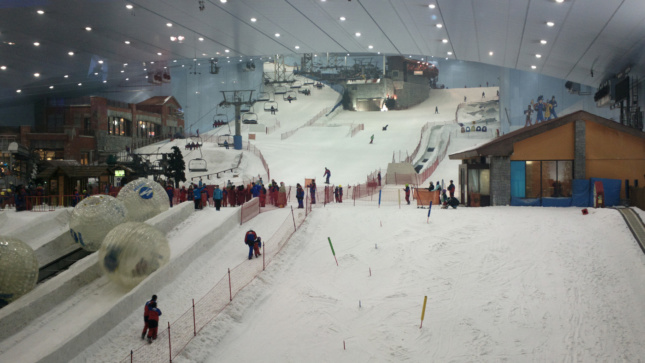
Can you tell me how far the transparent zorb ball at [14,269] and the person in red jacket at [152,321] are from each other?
398 centimetres

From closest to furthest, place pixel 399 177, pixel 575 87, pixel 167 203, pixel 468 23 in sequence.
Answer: pixel 167 203 → pixel 468 23 → pixel 399 177 → pixel 575 87

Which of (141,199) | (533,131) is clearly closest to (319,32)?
(533,131)

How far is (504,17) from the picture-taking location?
2103 centimetres

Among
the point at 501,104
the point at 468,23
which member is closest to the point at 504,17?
the point at 468,23

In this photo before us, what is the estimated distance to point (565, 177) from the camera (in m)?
22.0

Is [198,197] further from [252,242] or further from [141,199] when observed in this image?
[252,242]

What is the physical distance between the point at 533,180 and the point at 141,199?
50.4ft

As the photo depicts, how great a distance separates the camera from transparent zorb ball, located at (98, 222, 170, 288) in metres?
13.2

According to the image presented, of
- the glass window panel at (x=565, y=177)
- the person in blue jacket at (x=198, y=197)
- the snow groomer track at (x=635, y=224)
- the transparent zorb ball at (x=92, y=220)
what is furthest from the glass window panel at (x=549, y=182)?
the transparent zorb ball at (x=92, y=220)

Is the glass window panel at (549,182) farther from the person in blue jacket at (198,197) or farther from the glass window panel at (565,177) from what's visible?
the person in blue jacket at (198,197)

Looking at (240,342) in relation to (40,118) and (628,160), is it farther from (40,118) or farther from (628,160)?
(40,118)

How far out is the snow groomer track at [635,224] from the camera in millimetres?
15370

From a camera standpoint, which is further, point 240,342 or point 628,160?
point 628,160

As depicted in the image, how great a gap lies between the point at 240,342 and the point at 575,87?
31445 millimetres
